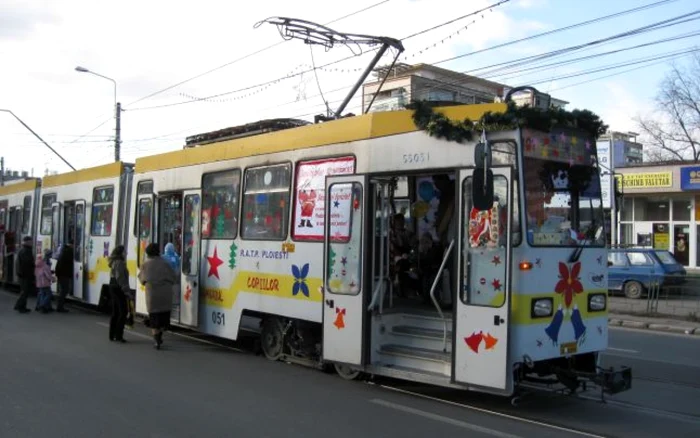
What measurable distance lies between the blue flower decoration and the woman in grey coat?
2882 millimetres

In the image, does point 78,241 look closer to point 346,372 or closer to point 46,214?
point 46,214

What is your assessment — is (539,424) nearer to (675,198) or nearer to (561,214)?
(561,214)

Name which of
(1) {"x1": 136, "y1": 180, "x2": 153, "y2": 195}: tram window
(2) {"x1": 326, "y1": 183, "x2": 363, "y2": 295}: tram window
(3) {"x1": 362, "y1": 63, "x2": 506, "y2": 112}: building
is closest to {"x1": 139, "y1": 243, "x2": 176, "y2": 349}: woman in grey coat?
(1) {"x1": 136, "y1": 180, "x2": 153, "y2": 195}: tram window

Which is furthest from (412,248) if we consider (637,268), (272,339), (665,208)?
(665,208)

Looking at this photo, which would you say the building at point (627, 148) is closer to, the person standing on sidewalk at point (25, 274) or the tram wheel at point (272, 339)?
the person standing on sidewalk at point (25, 274)

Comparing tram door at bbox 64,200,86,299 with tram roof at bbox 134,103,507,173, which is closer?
tram roof at bbox 134,103,507,173

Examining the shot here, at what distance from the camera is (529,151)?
6797 mm

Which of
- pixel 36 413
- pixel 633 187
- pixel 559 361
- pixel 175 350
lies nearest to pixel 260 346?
pixel 175 350

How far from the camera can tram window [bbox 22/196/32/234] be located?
1950 cm

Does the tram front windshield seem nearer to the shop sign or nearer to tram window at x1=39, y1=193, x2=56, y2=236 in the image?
tram window at x1=39, y1=193, x2=56, y2=236

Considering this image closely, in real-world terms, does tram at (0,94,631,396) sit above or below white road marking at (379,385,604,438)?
above

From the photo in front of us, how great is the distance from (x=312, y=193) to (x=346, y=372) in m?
2.33

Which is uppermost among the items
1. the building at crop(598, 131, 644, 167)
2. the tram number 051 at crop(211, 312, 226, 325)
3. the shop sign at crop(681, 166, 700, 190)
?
the building at crop(598, 131, 644, 167)

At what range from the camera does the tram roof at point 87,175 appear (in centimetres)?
1441
